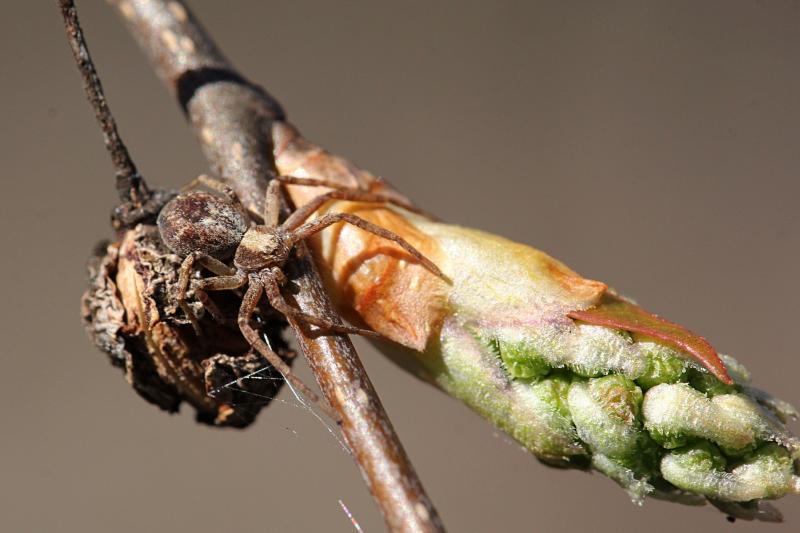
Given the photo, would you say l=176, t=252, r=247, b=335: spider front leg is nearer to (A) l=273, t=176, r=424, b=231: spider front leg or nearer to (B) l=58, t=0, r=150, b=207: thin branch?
(A) l=273, t=176, r=424, b=231: spider front leg

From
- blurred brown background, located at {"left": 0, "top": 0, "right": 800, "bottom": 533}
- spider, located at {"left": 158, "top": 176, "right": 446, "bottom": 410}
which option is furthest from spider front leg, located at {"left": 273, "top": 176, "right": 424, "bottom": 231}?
blurred brown background, located at {"left": 0, "top": 0, "right": 800, "bottom": 533}

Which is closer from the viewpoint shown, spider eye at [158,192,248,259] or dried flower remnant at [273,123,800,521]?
dried flower remnant at [273,123,800,521]

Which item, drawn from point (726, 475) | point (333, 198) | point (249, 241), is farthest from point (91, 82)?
point (726, 475)

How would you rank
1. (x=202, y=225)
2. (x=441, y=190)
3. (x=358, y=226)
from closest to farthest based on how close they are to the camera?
(x=358, y=226) → (x=202, y=225) → (x=441, y=190)

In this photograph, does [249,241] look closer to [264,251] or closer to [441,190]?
[264,251]

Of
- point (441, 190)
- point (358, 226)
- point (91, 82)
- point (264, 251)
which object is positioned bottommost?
point (264, 251)

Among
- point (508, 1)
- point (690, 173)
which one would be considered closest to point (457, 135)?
point (508, 1)

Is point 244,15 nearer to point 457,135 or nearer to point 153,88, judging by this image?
point 153,88
